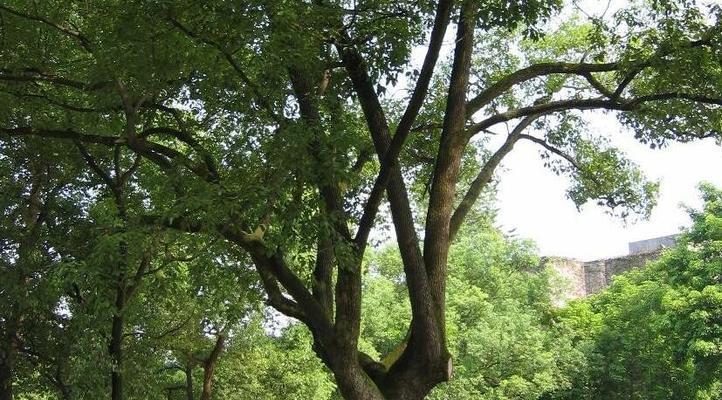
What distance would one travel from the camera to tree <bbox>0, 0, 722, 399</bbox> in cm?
553

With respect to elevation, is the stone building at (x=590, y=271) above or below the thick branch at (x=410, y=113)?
above

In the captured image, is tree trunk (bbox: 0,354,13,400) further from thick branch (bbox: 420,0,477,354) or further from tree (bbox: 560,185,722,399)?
tree (bbox: 560,185,722,399)

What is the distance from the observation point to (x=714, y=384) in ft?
57.2

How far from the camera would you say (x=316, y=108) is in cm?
646

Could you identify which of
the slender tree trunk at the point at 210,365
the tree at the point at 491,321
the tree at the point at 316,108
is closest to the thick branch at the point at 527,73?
the tree at the point at 316,108

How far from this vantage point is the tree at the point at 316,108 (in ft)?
18.1

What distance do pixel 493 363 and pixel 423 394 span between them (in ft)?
41.0

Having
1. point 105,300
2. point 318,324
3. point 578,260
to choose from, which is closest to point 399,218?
point 318,324

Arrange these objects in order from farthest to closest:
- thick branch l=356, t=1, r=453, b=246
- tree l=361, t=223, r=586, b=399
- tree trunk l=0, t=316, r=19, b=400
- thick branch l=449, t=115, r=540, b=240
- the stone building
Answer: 1. the stone building
2. tree l=361, t=223, r=586, b=399
3. tree trunk l=0, t=316, r=19, b=400
4. thick branch l=449, t=115, r=540, b=240
5. thick branch l=356, t=1, r=453, b=246

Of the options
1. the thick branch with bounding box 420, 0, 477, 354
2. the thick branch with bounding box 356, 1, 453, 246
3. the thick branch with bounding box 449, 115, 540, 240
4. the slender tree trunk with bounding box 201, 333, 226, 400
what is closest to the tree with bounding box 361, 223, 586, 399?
the slender tree trunk with bounding box 201, 333, 226, 400

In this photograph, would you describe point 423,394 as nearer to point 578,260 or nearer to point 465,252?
point 465,252

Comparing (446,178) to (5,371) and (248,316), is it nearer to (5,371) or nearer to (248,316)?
(5,371)

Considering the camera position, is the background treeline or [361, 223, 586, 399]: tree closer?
the background treeline

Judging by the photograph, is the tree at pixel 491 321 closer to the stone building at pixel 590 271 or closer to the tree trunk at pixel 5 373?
the stone building at pixel 590 271
